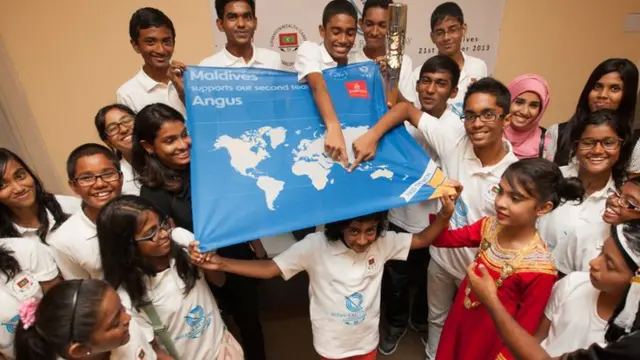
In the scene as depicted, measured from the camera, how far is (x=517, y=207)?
1437 millimetres

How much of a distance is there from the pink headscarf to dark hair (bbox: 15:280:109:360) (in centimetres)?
224

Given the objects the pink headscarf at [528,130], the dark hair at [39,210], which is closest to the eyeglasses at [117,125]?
the dark hair at [39,210]

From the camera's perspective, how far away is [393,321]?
2.56 m

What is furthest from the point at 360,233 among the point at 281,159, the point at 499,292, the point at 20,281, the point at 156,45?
the point at 156,45

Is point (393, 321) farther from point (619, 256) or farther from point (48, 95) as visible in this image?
point (48, 95)

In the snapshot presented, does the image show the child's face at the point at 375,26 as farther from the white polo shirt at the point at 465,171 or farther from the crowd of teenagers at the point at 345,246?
the white polo shirt at the point at 465,171

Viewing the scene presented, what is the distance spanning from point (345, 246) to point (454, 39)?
70.3 inches

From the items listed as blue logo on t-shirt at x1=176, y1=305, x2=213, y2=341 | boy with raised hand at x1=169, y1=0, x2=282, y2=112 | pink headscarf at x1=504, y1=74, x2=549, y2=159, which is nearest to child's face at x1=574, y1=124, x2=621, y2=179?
pink headscarf at x1=504, y1=74, x2=549, y2=159

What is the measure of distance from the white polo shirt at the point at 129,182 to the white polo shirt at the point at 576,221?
1.95 meters

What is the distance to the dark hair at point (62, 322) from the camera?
3.71 ft

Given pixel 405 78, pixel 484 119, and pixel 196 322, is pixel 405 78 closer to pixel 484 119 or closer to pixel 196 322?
pixel 484 119

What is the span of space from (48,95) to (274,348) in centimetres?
283

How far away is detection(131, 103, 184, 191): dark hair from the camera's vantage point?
1.67 m

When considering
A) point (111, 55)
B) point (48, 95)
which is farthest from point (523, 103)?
point (48, 95)
